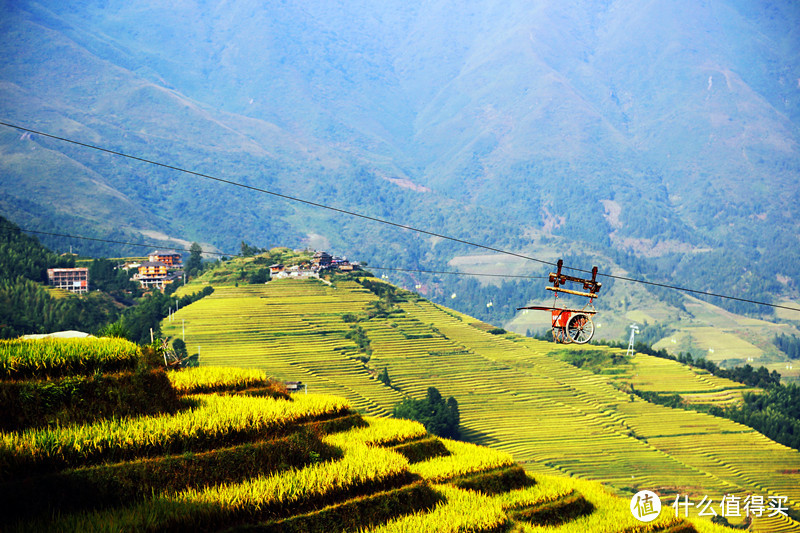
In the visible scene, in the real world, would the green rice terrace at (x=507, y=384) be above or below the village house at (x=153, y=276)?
below

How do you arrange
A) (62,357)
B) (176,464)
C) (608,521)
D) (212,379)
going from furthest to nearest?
(608,521)
(212,379)
(62,357)
(176,464)

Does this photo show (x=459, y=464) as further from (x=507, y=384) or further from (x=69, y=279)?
(x=69, y=279)

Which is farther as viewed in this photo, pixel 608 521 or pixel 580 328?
pixel 580 328

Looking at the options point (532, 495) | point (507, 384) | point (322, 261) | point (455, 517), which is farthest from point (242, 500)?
point (322, 261)

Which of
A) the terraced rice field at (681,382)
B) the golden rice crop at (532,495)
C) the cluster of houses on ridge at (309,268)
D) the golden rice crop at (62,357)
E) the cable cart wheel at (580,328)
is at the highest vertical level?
the cluster of houses on ridge at (309,268)

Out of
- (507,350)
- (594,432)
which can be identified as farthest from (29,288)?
(594,432)

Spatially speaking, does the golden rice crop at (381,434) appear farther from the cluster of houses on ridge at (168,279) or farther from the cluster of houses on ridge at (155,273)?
the cluster of houses on ridge at (155,273)

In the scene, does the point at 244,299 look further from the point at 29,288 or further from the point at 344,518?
the point at 344,518

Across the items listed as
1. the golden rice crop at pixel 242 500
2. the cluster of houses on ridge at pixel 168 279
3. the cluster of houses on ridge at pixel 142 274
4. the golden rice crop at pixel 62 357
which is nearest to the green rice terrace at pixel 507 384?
the cluster of houses on ridge at pixel 168 279
